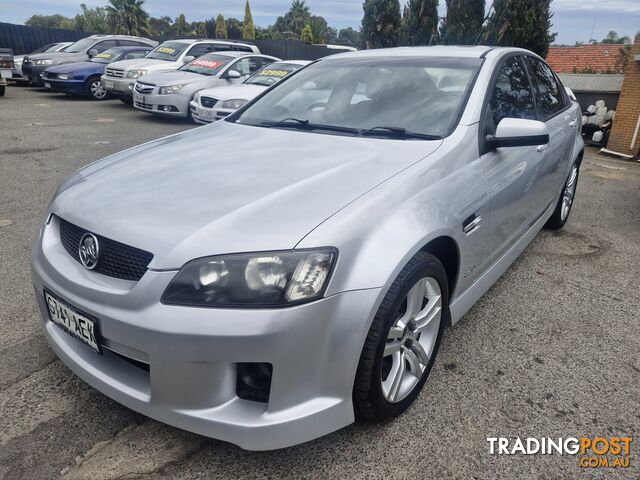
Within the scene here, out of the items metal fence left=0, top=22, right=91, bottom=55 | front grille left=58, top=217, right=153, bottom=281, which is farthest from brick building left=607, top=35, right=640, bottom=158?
metal fence left=0, top=22, right=91, bottom=55

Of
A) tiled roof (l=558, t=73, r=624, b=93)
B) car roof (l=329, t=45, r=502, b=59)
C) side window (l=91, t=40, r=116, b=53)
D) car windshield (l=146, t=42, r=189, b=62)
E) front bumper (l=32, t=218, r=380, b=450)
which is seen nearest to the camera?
front bumper (l=32, t=218, r=380, b=450)

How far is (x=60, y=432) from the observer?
77.8 inches

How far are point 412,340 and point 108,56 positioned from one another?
49.0ft

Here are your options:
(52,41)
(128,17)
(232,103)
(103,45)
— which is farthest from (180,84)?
(128,17)

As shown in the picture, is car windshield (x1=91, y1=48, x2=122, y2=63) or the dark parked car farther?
the dark parked car

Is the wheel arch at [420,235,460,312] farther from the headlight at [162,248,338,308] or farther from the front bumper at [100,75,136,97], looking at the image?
the front bumper at [100,75,136,97]

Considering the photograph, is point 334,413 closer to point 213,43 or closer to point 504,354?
point 504,354

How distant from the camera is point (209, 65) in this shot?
35.4 ft

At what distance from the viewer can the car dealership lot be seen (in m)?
1.86

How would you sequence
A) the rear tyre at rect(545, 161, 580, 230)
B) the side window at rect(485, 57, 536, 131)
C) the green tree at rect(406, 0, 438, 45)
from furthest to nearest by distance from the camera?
the green tree at rect(406, 0, 438, 45)
the rear tyre at rect(545, 161, 580, 230)
the side window at rect(485, 57, 536, 131)

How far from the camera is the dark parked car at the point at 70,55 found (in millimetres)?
14938

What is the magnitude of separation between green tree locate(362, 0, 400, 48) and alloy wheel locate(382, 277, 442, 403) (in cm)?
2049

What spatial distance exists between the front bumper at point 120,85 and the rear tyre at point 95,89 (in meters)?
1.32

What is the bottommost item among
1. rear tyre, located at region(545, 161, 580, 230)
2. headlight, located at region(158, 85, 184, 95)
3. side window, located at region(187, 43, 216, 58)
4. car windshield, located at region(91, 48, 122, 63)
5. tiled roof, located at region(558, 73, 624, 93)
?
rear tyre, located at region(545, 161, 580, 230)
